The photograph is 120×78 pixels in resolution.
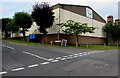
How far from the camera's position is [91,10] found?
1352 inches

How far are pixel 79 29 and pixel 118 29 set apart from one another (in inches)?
749

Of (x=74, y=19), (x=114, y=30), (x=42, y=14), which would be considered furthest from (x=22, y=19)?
(x=114, y=30)

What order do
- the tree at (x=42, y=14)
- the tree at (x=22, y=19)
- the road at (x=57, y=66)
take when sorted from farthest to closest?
the tree at (x=22, y=19)
the tree at (x=42, y=14)
the road at (x=57, y=66)

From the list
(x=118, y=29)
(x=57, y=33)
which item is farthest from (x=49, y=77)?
(x=118, y=29)

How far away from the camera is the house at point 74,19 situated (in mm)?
24578

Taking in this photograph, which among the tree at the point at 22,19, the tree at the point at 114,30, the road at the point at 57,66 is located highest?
the tree at the point at 22,19

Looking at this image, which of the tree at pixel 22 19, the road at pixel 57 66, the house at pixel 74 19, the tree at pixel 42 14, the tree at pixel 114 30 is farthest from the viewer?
the tree at pixel 114 30

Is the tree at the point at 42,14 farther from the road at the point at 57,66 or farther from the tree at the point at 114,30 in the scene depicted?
the tree at the point at 114,30

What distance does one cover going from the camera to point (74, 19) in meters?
28.1

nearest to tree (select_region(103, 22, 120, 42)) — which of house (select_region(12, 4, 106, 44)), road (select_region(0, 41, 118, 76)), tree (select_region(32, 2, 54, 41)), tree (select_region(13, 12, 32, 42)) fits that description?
house (select_region(12, 4, 106, 44))

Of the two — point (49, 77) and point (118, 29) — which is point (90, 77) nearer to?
point (49, 77)

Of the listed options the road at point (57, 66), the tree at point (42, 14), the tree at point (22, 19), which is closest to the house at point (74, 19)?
the tree at point (42, 14)

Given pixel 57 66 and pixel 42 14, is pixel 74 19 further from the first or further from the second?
pixel 57 66

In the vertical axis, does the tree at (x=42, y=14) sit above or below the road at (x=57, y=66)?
above
